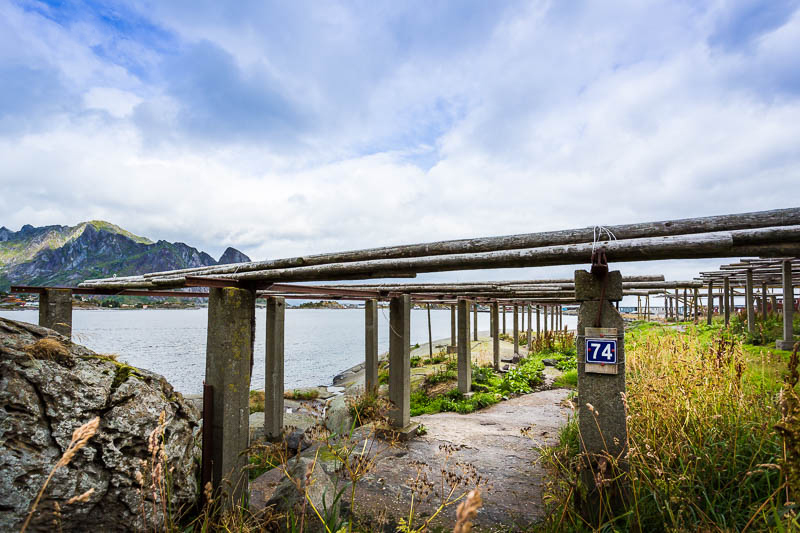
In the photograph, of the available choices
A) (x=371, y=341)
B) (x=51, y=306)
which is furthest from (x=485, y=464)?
(x=51, y=306)

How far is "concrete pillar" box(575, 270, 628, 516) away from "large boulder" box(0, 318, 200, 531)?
10.6ft

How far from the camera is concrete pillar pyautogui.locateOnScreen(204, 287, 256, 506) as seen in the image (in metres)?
4.73

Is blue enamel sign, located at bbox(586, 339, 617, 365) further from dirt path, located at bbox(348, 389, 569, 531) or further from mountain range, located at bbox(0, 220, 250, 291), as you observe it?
mountain range, located at bbox(0, 220, 250, 291)

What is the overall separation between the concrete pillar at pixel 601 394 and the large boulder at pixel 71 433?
3236 millimetres

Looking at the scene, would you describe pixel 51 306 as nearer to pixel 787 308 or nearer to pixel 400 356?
pixel 400 356

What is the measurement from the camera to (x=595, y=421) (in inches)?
131

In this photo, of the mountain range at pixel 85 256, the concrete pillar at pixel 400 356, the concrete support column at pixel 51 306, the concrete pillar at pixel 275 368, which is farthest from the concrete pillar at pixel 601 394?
the mountain range at pixel 85 256

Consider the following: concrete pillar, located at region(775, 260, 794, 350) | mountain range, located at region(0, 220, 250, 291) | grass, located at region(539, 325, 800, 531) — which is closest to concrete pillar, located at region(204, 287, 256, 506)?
grass, located at region(539, 325, 800, 531)

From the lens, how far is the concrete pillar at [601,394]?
3383 millimetres

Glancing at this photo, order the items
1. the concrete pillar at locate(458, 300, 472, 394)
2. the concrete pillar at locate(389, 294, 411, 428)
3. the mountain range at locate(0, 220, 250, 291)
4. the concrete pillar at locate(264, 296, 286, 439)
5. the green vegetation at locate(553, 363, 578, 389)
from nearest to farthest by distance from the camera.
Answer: the concrete pillar at locate(389, 294, 411, 428) < the concrete pillar at locate(264, 296, 286, 439) < the concrete pillar at locate(458, 300, 472, 394) < the green vegetation at locate(553, 363, 578, 389) < the mountain range at locate(0, 220, 250, 291)

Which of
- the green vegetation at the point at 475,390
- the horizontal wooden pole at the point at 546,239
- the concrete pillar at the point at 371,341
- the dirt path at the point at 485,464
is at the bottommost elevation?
the green vegetation at the point at 475,390

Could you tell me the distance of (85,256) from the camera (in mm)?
185750

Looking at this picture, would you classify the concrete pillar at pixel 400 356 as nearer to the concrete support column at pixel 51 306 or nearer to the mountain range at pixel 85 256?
the concrete support column at pixel 51 306

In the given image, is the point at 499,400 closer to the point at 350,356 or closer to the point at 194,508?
the point at 194,508
